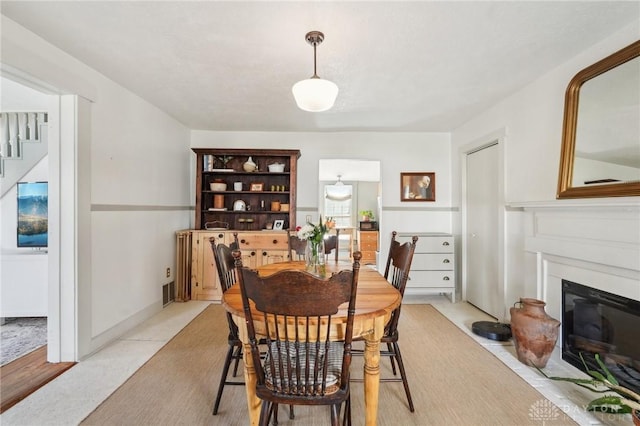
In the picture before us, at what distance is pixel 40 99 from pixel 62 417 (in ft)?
11.1

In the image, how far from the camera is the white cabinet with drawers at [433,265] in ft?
12.9

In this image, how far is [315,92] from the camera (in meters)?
1.82

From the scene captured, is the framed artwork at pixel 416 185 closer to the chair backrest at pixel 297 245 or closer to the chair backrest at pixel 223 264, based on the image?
the chair backrest at pixel 297 245

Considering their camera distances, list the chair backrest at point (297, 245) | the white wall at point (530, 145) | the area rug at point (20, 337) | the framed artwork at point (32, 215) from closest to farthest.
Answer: the white wall at point (530, 145) < the area rug at point (20, 337) < the chair backrest at point (297, 245) < the framed artwork at point (32, 215)

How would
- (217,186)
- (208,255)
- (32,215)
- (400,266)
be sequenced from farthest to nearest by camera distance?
(217,186) < (208,255) < (32,215) < (400,266)

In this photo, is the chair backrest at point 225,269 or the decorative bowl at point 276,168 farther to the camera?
the decorative bowl at point 276,168

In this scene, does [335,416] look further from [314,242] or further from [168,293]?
[168,293]

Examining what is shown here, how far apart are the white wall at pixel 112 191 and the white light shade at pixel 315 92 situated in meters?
1.87

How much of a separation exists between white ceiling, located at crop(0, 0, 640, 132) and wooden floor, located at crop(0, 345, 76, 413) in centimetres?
246

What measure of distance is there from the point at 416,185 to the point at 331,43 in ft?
9.54

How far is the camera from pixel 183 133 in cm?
424

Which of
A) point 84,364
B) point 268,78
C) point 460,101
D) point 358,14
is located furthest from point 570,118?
point 84,364

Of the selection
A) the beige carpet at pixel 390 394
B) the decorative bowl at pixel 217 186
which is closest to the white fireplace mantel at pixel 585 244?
the beige carpet at pixel 390 394

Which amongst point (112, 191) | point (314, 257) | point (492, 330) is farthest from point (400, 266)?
point (112, 191)
